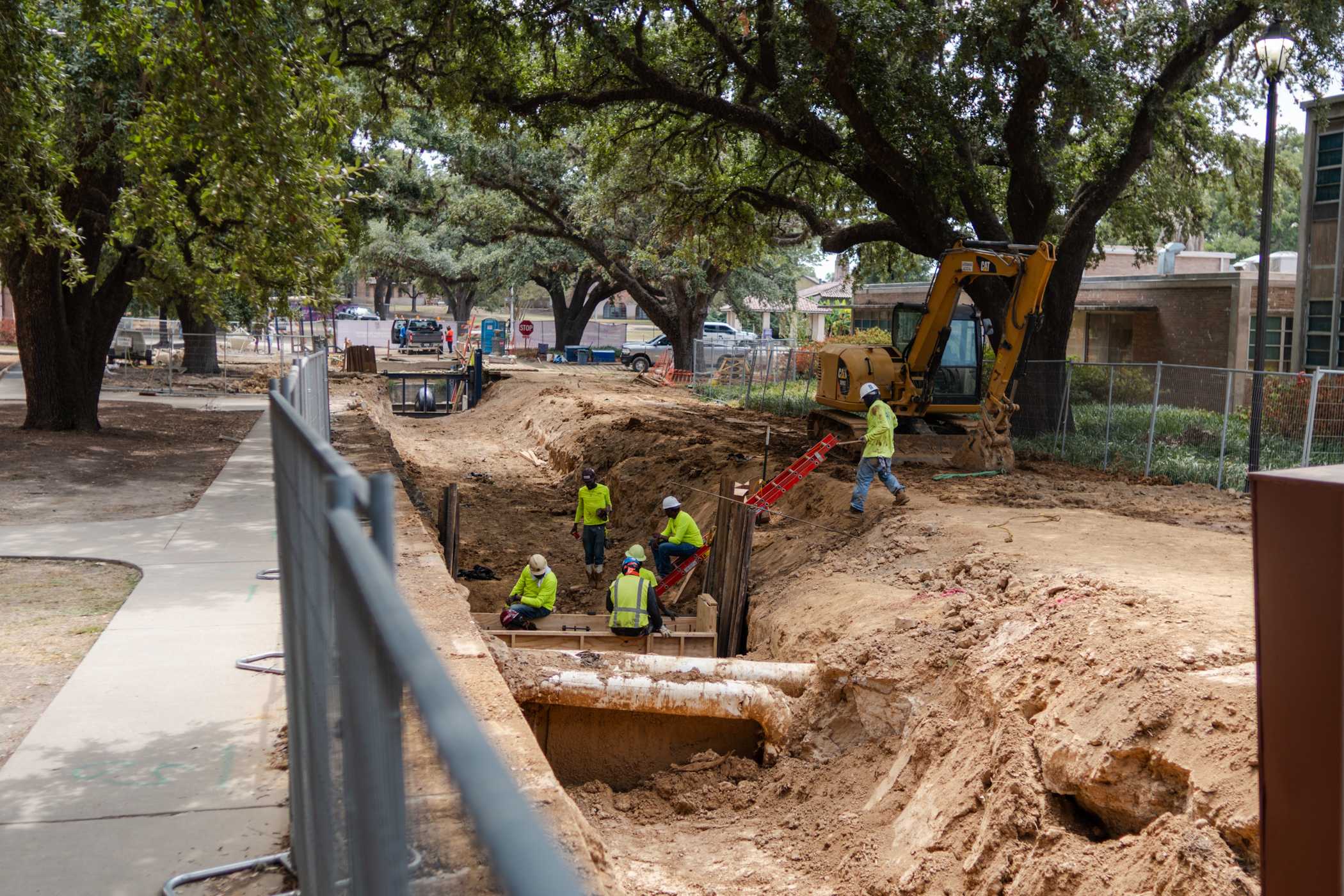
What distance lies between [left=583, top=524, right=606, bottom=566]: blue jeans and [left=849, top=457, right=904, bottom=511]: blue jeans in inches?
141

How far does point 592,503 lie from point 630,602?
158 inches

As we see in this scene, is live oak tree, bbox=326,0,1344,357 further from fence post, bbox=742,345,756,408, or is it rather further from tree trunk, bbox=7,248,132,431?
fence post, bbox=742,345,756,408

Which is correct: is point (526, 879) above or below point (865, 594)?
above

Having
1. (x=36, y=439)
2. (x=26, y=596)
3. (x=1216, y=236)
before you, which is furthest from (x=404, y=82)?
(x=1216, y=236)

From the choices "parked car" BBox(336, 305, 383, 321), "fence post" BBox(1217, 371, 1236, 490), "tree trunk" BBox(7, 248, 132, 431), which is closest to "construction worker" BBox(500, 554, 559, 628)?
"fence post" BBox(1217, 371, 1236, 490)

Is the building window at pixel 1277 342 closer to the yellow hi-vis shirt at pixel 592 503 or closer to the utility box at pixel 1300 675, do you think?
the yellow hi-vis shirt at pixel 592 503

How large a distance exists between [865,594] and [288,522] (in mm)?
8632

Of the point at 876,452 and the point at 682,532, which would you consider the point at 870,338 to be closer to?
the point at 682,532

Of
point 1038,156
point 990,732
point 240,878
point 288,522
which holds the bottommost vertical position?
point 990,732

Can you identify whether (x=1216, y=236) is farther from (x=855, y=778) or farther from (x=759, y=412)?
(x=855, y=778)

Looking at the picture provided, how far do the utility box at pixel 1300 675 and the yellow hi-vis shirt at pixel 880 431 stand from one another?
419 inches

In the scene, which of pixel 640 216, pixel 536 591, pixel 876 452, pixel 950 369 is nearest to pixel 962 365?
pixel 950 369

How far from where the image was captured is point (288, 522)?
411 cm

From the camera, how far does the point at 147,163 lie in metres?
15.0
